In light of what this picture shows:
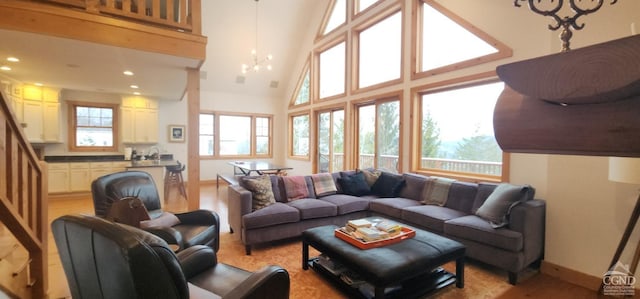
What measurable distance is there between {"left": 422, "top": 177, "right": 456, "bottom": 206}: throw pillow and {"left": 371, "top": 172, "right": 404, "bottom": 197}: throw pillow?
41 centimetres

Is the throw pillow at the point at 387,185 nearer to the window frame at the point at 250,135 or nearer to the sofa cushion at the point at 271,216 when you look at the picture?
the sofa cushion at the point at 271,216

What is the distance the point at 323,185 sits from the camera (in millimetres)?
4285

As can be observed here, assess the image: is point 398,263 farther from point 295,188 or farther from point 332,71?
point 332,71

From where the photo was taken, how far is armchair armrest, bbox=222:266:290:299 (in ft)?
4.40

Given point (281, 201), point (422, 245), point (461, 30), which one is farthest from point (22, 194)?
point (461, 30)

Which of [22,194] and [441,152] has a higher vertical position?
[441,152]

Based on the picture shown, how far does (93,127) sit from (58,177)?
1283 mm

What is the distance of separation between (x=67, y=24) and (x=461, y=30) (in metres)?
4.66

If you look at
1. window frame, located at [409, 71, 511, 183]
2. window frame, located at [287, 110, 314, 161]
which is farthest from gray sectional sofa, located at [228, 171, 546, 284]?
window frame, located at [287, 110, 314, 161]

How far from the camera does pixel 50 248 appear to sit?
327cm

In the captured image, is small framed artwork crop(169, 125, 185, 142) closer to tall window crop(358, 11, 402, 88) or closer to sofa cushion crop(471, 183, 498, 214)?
tall window crop(358, 11, 402, 88)

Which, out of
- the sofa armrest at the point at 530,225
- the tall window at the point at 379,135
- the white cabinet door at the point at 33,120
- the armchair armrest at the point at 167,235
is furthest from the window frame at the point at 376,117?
the white cabinet door at the point at 33,120

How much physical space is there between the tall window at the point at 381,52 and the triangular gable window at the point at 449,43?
20.3 inches

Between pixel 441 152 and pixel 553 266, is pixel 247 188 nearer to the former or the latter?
pixel 441 152
